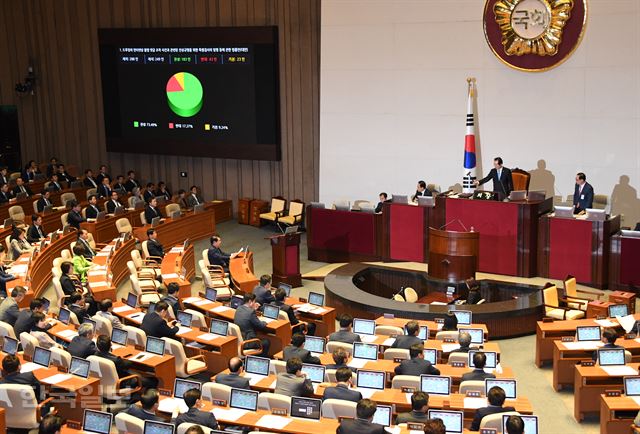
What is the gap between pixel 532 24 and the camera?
16.3m

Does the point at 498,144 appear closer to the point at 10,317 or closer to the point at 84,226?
the point at 84,226

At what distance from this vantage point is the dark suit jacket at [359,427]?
736 cm

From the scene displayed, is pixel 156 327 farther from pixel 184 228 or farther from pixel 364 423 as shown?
pixel 184 228

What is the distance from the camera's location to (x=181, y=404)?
28.3ft

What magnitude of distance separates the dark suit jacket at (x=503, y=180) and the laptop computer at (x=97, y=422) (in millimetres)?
9736

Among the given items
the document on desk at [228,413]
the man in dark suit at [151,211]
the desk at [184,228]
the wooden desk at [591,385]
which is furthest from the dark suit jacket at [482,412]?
the man in dark suit at [151,211]

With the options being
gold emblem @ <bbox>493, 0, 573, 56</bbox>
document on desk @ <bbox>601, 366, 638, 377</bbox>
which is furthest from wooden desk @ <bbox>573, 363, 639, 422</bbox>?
gold emblem @ <bbox>493, 0, 573, 56</bbox>

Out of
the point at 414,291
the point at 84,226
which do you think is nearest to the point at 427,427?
the point at 414,291

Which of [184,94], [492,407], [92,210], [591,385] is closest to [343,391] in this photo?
[492,407]

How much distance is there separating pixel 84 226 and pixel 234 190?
5.21 metres

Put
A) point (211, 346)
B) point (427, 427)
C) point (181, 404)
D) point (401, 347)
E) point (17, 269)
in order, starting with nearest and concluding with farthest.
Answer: point (427, 427) → point (181, 404) → point (401, 347) → point (211, 346) → point (17, 269)

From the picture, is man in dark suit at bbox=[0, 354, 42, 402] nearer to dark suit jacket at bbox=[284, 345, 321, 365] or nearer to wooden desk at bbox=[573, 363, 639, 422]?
dark suit jacket at bbox=[284, 345, 321, 365]

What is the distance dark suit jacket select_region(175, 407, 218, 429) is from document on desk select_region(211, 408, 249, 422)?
0.32 metres

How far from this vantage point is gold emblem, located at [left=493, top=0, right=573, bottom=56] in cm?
1600
